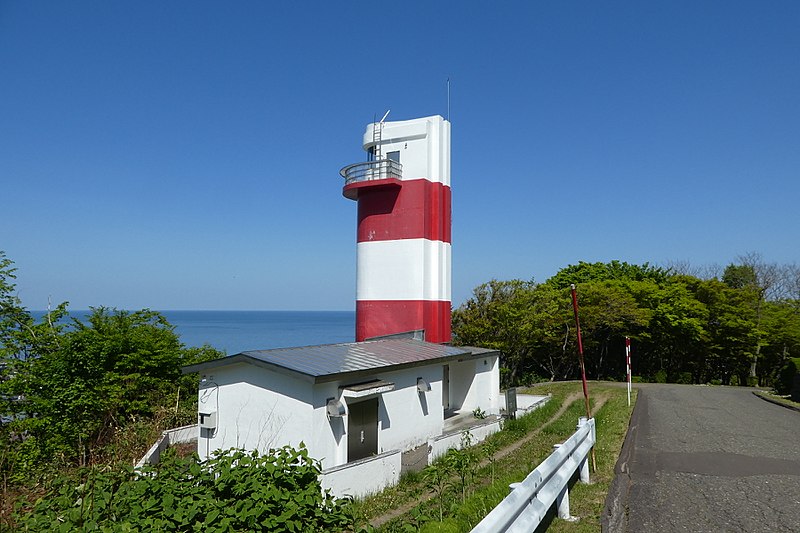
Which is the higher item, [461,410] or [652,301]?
[652,301]

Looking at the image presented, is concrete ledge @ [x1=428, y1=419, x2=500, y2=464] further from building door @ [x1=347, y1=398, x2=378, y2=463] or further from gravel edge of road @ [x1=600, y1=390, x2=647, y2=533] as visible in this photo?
gravel edge of road @ [x1=600, y1=390, x2=647, y2=533]

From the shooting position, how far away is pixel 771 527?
208 inches

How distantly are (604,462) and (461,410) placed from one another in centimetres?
969

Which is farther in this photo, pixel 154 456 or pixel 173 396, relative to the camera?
pixel 173 396

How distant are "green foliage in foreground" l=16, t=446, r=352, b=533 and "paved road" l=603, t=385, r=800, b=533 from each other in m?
3.22

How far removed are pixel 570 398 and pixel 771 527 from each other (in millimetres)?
15749

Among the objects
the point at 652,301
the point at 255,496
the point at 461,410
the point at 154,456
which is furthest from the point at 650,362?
the point at 255,496

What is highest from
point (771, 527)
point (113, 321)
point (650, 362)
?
point (113, 321)

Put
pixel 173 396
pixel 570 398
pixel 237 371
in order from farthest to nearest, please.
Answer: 1. pixel 570 398
2. pixel 173 396
3. pixel 237 371

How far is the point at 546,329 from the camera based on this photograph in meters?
29.4

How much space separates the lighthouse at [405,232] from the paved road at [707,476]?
7596 mm

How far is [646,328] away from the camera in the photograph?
3322 centimetres

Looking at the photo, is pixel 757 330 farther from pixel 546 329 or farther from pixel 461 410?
pixel 461 410

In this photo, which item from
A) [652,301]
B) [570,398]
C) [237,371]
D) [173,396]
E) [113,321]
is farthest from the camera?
[652,301]
